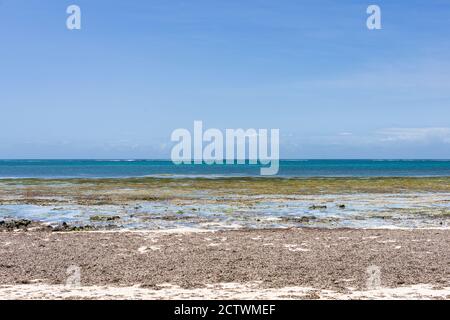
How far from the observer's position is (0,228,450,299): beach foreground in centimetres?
1329

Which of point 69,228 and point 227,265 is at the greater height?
point 227,265

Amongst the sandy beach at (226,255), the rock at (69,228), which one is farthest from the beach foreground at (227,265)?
the rock at (69,228)

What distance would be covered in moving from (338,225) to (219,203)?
1503 centimetres

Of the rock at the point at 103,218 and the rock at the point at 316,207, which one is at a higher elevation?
the rock at the point at 103,218

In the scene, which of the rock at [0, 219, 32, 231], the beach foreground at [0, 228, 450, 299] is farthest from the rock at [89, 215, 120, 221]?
the beach foreground at [0, 228, 450, 299]

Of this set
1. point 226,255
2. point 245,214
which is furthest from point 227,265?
point 245,214

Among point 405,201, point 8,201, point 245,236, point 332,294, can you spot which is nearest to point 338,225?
point 245,236

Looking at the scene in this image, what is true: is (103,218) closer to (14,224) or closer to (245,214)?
(14,224)

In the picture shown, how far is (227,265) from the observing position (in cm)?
1631

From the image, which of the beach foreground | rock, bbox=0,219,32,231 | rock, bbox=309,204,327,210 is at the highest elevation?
the beach foreground

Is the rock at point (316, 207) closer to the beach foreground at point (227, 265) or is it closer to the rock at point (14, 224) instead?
the beach foreground at point (227, 265)

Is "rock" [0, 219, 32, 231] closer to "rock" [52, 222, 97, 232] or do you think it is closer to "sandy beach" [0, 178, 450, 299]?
"sandy beach" [0, 178, 450, 299]

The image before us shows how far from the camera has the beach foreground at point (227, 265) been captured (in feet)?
43.6
